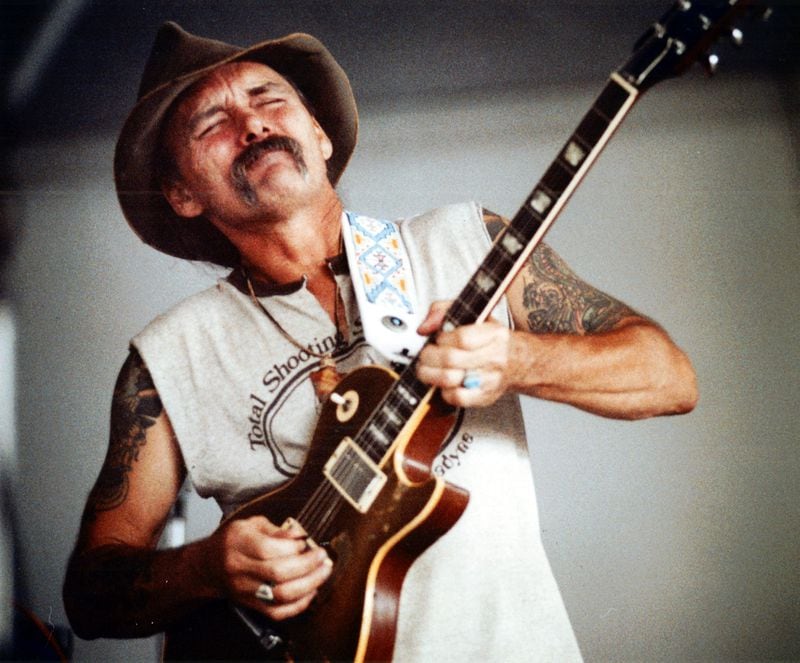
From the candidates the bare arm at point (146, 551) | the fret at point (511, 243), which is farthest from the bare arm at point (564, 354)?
Result: the bare arm at point (146, 551)

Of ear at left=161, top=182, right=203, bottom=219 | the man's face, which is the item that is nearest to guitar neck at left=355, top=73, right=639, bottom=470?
the man's face

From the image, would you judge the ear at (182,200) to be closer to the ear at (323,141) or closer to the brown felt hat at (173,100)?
the brown felt hat at (173,100)

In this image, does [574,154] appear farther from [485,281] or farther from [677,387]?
[677,387]

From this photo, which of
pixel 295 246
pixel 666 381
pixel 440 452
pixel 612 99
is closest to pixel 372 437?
pixel 440 452

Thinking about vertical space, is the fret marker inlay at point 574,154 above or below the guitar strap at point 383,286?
above

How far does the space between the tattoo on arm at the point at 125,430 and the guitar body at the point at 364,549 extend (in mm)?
243

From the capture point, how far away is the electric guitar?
3.70 feet

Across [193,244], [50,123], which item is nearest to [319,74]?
[193,244]

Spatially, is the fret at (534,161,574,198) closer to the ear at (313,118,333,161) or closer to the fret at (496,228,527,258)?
the fret at (496,228,527,258)

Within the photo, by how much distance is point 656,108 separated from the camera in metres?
1.40

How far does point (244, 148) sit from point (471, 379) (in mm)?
552

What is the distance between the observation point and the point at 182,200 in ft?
4.52

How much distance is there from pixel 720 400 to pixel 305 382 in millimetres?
670

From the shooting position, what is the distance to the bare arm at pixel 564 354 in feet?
3.76
